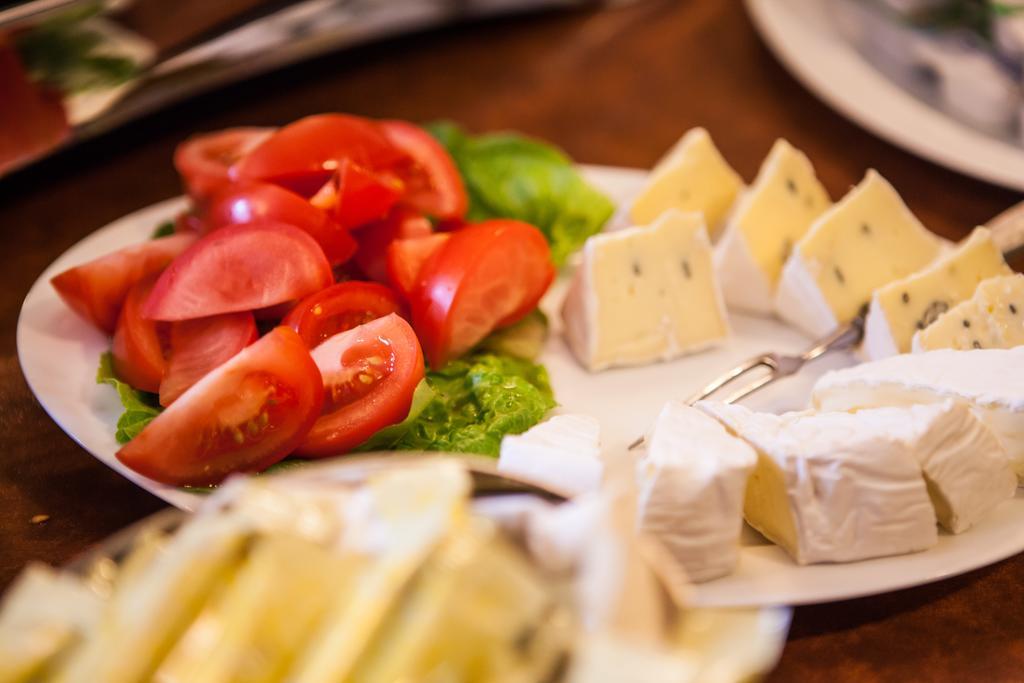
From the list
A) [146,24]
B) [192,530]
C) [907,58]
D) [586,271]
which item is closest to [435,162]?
[586,271]

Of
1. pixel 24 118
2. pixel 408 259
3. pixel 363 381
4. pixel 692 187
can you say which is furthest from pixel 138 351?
pixel 692 187

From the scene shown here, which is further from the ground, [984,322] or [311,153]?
[311,153]

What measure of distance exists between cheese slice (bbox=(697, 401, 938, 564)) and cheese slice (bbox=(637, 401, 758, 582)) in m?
0.10

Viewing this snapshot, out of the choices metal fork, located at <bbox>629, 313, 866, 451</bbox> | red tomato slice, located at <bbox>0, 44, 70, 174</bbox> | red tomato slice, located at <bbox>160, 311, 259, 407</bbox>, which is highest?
red tomato slice, located at <bbox>0, 44, 70, 174</bbox>

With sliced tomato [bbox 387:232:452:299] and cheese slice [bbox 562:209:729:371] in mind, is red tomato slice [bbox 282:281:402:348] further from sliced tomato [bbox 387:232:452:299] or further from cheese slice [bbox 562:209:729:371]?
cheese slice [bbox 562:209:729:371]

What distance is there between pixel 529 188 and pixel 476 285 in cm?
71

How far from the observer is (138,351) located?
6.33ft

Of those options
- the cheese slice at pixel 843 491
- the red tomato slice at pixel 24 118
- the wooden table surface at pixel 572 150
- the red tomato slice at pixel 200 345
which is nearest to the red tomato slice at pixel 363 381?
the red tomato slice at pixel 200 345

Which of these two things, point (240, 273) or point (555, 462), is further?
point (240, 273)

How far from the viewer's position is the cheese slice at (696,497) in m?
1.50

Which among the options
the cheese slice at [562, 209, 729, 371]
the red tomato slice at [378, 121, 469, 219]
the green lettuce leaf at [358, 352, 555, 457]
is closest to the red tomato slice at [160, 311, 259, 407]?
the green lettuce leaf at [358, 352, 555, 457]

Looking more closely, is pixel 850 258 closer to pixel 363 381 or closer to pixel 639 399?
pixel 639 399

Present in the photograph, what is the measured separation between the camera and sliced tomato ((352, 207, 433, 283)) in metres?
2.25

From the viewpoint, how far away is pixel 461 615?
3.42 feet
